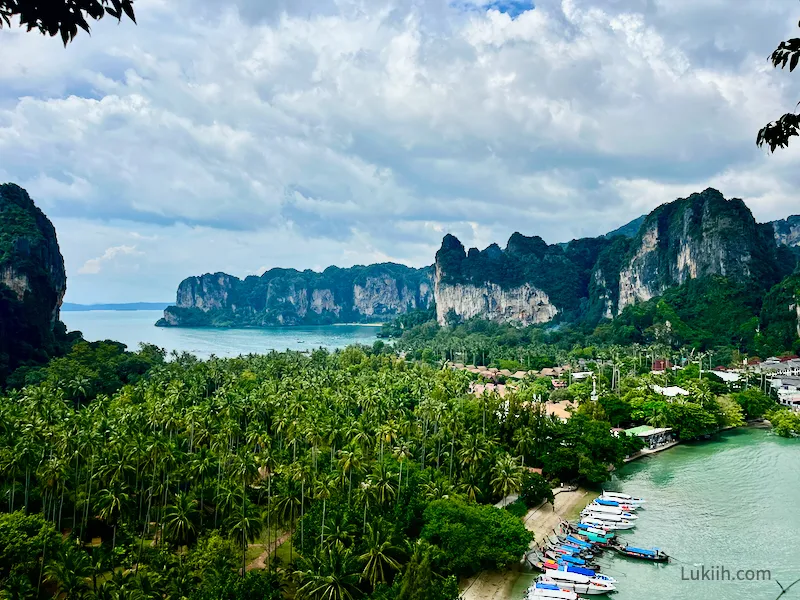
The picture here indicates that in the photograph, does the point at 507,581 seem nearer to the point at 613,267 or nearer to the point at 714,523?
the point at 714,523

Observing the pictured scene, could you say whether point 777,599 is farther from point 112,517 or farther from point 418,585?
point 112,517

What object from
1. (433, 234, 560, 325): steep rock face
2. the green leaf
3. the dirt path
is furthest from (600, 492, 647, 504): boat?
(433, 234, 560, 325): steep rock face

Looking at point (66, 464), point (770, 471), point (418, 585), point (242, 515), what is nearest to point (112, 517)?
point (66, 464)

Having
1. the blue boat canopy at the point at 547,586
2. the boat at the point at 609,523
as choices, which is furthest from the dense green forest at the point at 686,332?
the blue boat canopy at the point at 547,586

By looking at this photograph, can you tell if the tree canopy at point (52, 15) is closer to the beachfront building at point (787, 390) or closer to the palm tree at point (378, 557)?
the palm tree at point (378, 557)

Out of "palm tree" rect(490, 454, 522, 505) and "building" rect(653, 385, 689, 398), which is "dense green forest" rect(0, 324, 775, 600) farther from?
"building" rect(653, 385, 689, 398)

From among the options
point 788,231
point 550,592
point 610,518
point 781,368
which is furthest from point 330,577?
point 788,231
